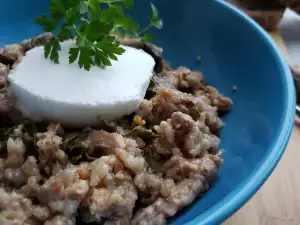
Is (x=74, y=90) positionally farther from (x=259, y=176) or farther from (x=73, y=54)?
(x=259, y=176)

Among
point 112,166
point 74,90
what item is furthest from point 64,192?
point 74,90

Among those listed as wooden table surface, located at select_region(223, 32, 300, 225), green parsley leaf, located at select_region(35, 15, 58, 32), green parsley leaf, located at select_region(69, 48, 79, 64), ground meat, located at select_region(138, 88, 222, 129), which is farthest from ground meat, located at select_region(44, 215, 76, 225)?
green parsley leaf, located at select_region(35, 15, 58, 32)

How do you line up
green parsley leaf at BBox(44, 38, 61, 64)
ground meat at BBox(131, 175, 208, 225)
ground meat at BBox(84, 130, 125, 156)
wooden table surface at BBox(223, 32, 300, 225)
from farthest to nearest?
wooden table surface at BBox(223, 32, 300, 225) < green parsley leaf at BBox(44, 38, 61, 64) < ground meat at BBox(84, 130, 125, 156) < ground meat at BBox(131, 175, 208, 225)

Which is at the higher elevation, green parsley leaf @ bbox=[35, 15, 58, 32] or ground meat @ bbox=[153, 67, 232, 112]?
green parsley leaf @ bbox=[35, 15, 58, 32]

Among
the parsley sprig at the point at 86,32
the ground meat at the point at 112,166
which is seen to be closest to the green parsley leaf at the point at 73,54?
the parsley sprig at the point at 86,32

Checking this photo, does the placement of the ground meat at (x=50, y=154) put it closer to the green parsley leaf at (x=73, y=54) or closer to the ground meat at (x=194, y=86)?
the green parsley leaf at (x=73, y=54)

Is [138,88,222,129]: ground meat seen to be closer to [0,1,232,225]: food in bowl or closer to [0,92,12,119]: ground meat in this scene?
[0,1,232,225]: food in bowl

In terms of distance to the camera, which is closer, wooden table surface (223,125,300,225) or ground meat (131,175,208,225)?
ground meat (131,175,208,225)
